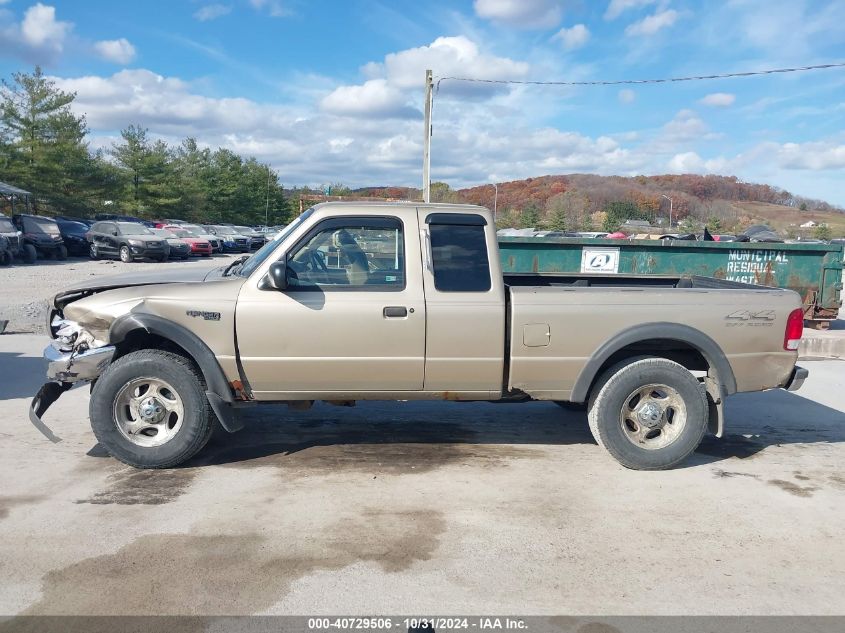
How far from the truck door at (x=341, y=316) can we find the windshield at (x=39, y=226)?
26.3 meters

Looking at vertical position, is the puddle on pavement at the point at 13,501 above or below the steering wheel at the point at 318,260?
below

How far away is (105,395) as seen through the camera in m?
4.87

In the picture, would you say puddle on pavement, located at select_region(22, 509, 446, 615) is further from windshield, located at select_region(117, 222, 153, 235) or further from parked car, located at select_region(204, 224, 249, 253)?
parked car, located at select_region(204, 224, 249, 253)

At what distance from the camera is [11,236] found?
78.6 feet

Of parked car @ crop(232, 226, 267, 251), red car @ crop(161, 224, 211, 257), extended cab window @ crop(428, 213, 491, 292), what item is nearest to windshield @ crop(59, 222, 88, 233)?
red car @ crop(161, 224, 211, 257)

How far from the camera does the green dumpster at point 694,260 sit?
39.1 feet

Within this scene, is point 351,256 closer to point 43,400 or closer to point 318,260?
point 318,260

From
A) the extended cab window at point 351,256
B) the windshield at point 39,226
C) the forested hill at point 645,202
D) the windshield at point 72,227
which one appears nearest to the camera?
the extended cab window at point 351,256

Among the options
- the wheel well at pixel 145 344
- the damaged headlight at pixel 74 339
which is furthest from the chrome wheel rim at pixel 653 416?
the damaged headlight at pixel 74 339

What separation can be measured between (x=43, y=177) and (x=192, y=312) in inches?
1608

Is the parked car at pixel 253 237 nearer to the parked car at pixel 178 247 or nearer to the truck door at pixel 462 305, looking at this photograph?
the parked car at pixel 178 247

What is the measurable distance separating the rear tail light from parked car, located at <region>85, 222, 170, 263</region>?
26710 millimetres

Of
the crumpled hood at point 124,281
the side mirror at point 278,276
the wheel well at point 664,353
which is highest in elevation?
the side mirror at point 278,276

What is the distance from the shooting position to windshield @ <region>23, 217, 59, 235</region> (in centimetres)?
2695
